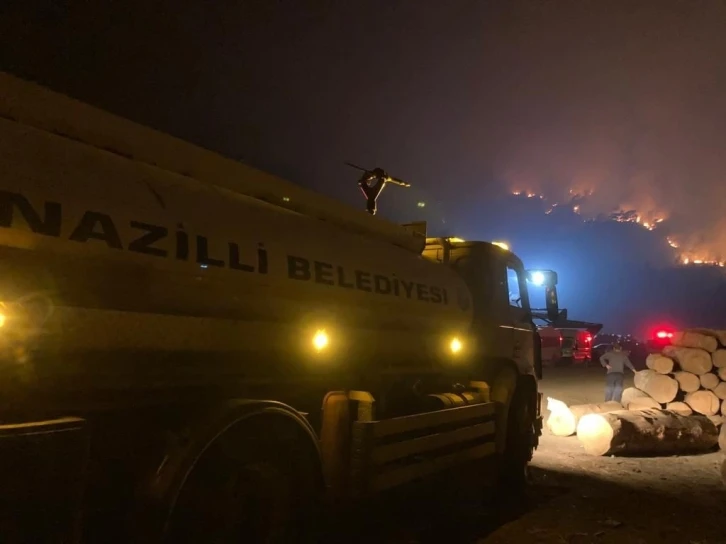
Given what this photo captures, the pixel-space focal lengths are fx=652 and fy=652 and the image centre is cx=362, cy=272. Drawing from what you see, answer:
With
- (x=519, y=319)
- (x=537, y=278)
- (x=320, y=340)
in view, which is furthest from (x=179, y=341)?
(x=537, y=278)

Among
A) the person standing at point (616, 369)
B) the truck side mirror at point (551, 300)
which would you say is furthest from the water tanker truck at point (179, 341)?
the person standing at point (616, 369)

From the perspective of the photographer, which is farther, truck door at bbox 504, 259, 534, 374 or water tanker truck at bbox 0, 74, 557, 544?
truck door at bbox 504, 259, 534, 374

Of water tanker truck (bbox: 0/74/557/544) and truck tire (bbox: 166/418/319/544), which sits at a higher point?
water tanker truck (bbox: 0/74/557/544)

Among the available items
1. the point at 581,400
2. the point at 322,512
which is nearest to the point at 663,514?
the point at 322,512

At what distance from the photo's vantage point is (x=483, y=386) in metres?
7.27

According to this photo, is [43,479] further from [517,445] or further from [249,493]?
[517,445]

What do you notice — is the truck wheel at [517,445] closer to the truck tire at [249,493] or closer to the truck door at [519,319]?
the truck door at [519,319]

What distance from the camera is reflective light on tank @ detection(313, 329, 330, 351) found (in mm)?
4617

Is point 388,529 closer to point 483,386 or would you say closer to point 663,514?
point 483,386

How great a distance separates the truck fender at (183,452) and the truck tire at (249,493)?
0.29 feet

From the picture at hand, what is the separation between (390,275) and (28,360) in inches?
129

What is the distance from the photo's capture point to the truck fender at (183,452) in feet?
10.8

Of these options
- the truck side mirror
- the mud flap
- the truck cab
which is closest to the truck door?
the truck cab

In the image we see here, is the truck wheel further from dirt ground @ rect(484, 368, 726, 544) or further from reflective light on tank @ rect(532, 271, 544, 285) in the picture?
reflective light on tank @ rect(532, 271, 544, 285)
